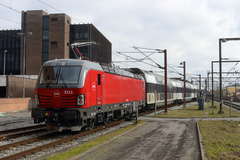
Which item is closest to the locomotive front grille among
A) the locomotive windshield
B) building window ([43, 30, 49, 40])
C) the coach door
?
the locomotive windshield

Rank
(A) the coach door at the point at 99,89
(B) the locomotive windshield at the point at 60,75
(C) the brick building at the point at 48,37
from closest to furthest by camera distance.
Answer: (B) the locomotive windshield at the point at 60,75, (A) the coach door at the point at 99,89, (C) the brick building at the point at 48,37

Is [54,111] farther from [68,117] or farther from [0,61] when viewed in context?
[0,61]

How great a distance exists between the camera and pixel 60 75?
11.6m

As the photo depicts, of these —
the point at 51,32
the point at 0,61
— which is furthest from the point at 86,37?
the point at 0,61

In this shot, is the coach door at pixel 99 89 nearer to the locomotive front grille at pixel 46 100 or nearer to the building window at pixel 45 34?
the locomotive front grille at pixel 46 100

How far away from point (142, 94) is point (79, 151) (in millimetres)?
14364

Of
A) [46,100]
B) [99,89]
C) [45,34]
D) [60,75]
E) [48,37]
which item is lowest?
[46,100]

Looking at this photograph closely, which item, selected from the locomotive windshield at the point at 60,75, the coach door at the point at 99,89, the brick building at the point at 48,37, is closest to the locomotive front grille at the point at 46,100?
the locomotive windshield at the point at 60,75

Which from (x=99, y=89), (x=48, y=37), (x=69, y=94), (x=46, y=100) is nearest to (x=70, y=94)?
(x=69, y=94)

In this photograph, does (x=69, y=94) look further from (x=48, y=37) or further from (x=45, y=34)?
(x=45, y=34)

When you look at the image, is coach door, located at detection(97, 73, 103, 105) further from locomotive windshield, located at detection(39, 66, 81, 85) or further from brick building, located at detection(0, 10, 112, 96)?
brick building, located at detection(0, 10, 112, 96)

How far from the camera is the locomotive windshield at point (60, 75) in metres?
11.4

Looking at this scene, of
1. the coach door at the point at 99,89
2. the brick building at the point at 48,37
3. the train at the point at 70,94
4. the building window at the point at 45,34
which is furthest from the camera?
the building window at the point at 45,34

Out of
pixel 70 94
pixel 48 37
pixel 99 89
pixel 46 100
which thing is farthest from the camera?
pixel 48 37
